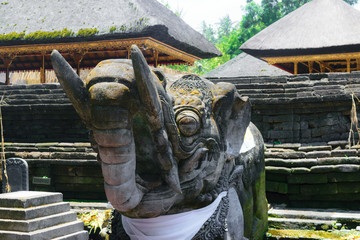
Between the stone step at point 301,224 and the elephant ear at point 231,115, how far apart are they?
4.66 feet

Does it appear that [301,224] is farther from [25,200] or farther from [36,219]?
[25,200]

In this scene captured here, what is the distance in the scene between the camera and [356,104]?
24.9 ft

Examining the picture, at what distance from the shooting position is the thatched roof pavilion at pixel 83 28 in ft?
42.9

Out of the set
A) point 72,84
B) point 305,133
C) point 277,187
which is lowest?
point 277,187

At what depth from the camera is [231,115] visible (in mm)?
3410

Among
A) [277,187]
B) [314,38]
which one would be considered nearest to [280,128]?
[277,187]

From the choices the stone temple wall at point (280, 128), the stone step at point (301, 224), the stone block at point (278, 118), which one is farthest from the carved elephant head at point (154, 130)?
the stone block at point (278, 118)

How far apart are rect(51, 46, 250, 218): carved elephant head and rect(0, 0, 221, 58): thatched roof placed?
382 inches

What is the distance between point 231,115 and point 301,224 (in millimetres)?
1657

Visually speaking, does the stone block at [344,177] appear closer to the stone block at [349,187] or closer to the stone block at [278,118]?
the stone block at [349,187]

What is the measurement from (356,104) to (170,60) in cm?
1133

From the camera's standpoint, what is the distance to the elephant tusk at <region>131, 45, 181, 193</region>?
2288mm

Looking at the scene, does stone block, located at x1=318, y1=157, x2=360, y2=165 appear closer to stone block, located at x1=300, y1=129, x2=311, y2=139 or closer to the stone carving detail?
stone block, located at x1=300, y1=129, x2=311, y2=139

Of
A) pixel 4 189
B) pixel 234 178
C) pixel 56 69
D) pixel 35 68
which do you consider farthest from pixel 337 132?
pixel 35 68
